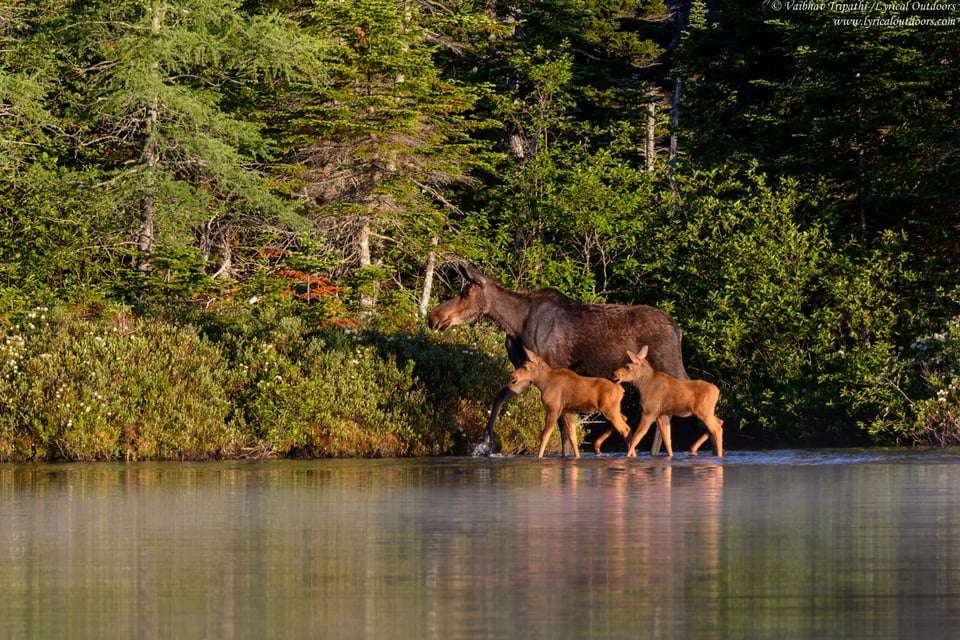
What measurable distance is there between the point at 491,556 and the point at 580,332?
12718 mm

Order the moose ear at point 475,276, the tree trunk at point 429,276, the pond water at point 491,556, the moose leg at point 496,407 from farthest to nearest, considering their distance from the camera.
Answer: the tree trunk at point 429,276 < the moose ear at point 475,276 < the moose leg at point 496,407 < the pond water at point 491,556

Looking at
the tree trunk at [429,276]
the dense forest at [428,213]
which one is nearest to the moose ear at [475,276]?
the dense forest at [428,213]

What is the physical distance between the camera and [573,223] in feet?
131

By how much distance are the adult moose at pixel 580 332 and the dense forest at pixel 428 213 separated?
2693 millimetres

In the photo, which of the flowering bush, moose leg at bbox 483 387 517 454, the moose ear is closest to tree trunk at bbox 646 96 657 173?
the flowering bush

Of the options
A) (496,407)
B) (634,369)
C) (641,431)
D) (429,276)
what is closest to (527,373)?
(496,407)

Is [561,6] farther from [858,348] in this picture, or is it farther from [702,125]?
[858,348]

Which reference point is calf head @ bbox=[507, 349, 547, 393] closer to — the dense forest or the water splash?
the water splash

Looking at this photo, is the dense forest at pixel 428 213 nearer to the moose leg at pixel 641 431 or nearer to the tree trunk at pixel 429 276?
the tree trunk at pixel 429 276

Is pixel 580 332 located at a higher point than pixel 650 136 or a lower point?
lower

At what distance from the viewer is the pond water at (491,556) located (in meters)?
8.18

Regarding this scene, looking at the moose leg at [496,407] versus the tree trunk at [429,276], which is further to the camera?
the tree trunk at [429,276]

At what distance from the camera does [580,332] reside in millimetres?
23281

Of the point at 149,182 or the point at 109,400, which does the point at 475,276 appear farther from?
the point at 149,182
